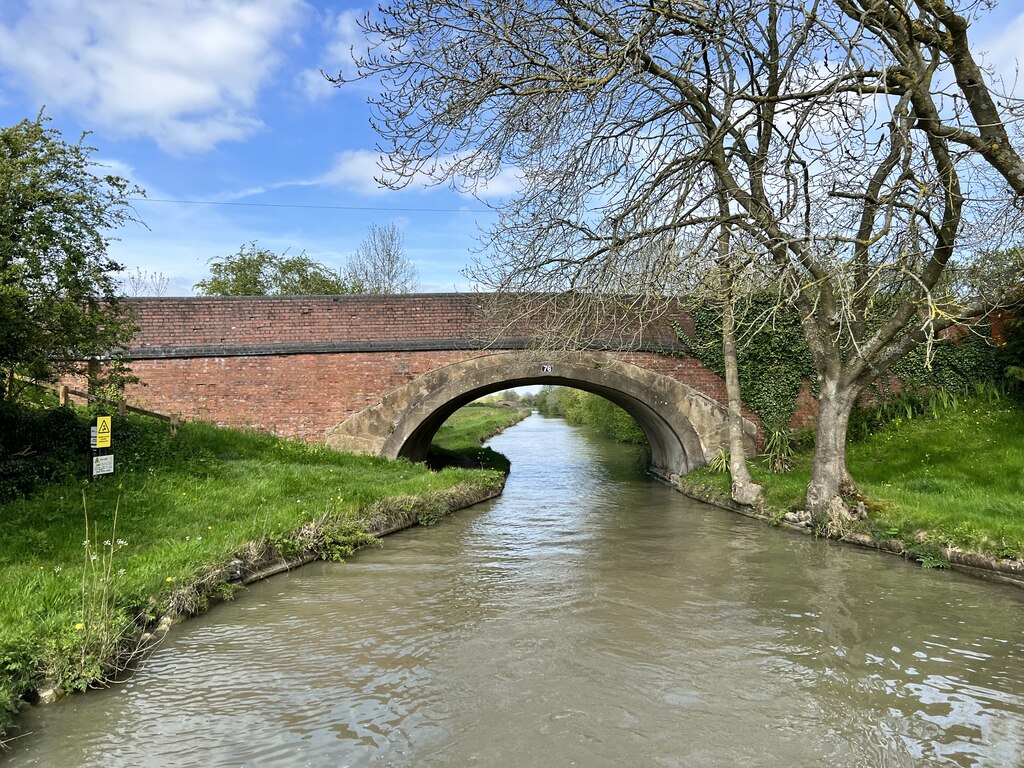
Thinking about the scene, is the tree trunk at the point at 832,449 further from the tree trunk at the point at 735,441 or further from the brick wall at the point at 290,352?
the brick wall at the point at 290,352

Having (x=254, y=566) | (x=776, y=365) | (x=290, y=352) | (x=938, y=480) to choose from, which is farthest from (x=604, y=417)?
(x=254, y=566)

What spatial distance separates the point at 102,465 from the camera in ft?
27.0

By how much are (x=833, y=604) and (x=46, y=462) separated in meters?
9.15

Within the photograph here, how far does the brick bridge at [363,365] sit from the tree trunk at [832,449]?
445 centimetres

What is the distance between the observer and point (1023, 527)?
749cm

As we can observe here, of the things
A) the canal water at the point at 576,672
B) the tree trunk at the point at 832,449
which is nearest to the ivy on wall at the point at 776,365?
the tree trunk at the point at 832,449

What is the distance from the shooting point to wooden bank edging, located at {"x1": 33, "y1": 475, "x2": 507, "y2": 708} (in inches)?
211

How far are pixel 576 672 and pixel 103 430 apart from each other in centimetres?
647

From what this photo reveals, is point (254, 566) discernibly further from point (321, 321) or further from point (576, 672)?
point (321, 321)

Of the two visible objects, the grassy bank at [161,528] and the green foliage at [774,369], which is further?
the green foliage at [774,369]

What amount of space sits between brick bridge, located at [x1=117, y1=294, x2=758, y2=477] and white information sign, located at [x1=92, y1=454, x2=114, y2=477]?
17.1 ft

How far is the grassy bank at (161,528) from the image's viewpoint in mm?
4703

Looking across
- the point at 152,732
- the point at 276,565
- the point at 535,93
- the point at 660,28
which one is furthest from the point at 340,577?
the point at 660,28

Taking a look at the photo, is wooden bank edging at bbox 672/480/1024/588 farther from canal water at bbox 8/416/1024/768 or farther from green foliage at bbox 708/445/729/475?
green foliage at bbox 708/445/729/475
